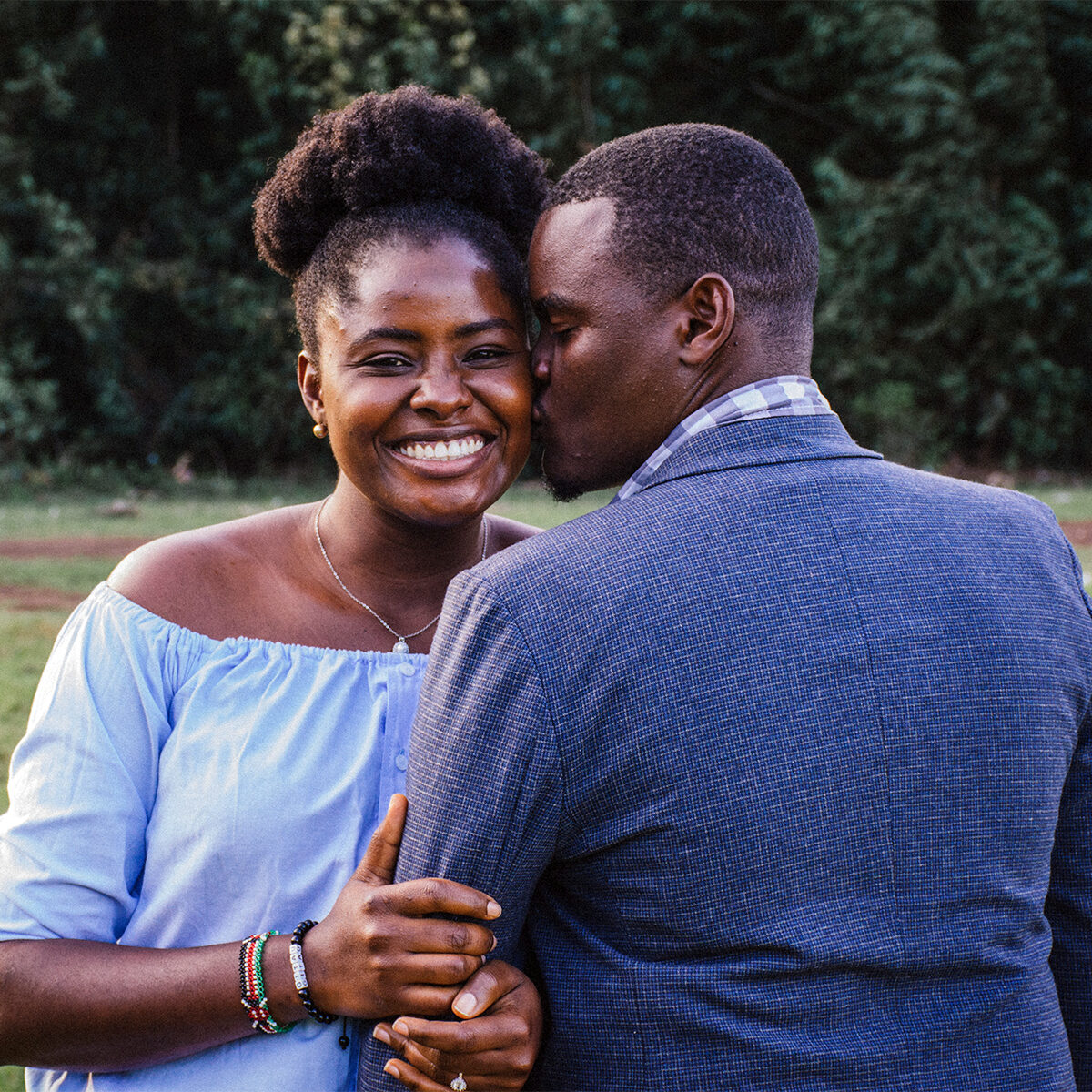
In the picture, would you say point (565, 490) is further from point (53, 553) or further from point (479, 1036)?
point (53, 553)

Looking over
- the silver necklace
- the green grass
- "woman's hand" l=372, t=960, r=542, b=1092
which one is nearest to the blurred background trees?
the green grass

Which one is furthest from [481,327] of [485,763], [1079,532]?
[1079,532]

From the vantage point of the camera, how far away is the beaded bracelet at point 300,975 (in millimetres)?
1936

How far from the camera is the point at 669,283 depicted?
1.96m

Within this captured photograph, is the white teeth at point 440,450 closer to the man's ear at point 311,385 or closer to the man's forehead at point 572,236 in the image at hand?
the man's ear at point 311,385

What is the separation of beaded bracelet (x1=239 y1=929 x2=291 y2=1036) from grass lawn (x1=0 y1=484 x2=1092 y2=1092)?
1.98m

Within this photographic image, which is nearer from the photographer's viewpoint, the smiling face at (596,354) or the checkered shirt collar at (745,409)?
the checkered shirt collar at (745,409)

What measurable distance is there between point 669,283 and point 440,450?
0.61 m

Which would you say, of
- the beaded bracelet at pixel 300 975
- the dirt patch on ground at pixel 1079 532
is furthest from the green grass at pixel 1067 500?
the beaded bracelet at pixel 300 975

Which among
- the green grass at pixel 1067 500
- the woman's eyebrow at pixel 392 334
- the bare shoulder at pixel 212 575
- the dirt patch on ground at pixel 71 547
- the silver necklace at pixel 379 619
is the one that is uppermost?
the woman's eyebrow at pixel 392 334

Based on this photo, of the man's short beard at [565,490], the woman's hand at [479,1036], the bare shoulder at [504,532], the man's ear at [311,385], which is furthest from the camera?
the bare shoulder at [504,532]

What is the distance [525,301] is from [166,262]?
16.8 m

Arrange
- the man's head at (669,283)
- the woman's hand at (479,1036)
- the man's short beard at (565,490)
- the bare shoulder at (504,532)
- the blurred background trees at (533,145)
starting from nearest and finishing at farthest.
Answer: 1. the woman's hand at (479,1036)
2. the man's head at (669,283)
3. the man's short beard at (565,490)
4. the bare shoulder at (504,532)
5. the blurred background trees at (533,145)

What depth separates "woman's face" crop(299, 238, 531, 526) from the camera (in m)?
2.31
